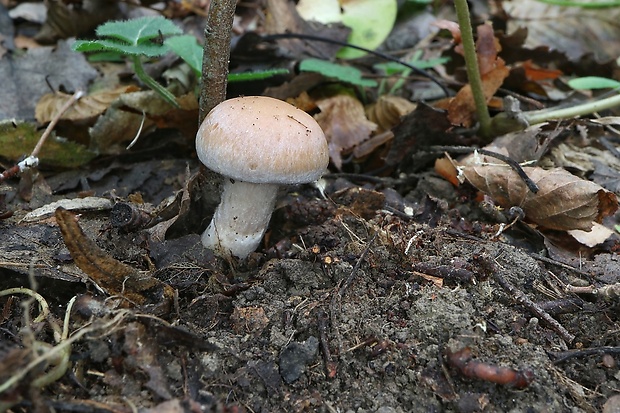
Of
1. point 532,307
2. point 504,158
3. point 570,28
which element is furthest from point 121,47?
point 570,28

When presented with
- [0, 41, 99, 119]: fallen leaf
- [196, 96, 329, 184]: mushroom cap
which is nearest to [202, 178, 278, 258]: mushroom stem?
[196, 96, 329, 184]: mushroom cap

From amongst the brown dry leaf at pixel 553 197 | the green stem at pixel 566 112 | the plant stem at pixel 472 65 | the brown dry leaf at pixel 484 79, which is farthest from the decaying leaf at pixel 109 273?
the green stem at pixel 566 112

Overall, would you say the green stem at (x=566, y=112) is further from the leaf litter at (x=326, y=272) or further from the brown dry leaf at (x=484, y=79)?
the brown dry leaf at (x=484, y=79)

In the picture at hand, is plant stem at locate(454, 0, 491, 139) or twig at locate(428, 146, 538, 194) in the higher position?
plant stem at locate(454, 0, 491, 139)

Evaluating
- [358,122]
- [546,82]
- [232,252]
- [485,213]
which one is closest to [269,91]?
[358,122]

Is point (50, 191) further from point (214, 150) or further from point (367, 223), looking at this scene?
point (367, 223)

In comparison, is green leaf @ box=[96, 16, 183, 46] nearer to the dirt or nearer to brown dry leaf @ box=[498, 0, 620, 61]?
the dirt
